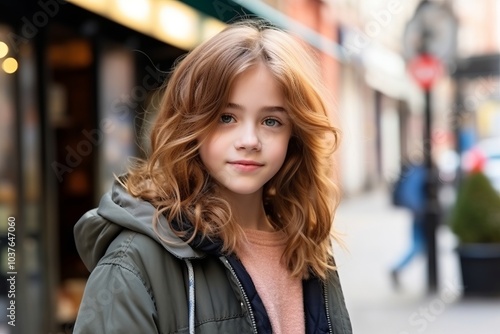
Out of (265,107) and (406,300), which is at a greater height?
(265,107)

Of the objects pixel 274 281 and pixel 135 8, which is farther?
pixel 135 8

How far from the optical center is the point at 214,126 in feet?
5.74

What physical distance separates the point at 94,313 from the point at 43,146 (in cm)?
420

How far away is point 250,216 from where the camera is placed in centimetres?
195

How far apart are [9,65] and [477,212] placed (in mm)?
5308

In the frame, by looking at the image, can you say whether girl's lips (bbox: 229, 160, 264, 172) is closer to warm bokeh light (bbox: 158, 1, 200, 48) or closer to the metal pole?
warm bokeh light (bbox: 158, 1, 200, 48)

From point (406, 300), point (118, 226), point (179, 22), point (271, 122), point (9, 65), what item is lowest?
point (406, 300)

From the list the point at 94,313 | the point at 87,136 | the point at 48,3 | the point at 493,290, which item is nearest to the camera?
the point at 94,313

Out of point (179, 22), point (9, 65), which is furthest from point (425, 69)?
point (9, 65)

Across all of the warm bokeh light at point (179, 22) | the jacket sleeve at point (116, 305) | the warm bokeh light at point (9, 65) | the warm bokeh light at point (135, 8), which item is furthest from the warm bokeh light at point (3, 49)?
the jacket sleeve at point (116, 305)

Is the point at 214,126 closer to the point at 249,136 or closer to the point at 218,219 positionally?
the point at 249,136

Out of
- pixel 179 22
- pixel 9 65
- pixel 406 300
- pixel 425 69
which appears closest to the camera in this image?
pixel 9 65

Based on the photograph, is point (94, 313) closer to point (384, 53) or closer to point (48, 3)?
point (48, 3)

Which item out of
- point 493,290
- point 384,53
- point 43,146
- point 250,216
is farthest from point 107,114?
point 384,53
